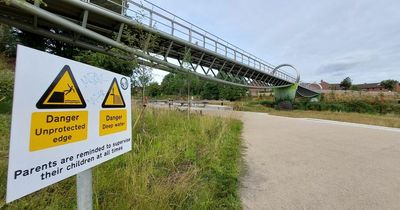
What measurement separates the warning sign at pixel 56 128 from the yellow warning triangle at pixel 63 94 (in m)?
0.05

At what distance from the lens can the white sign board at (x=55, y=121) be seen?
1.17 meters

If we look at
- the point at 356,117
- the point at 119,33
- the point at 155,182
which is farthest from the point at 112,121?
the point at 356,117

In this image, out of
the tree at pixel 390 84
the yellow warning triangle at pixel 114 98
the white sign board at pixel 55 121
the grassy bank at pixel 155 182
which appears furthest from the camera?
the tree at pixel 390 84

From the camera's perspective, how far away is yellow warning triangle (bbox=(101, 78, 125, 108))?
1.90 meters

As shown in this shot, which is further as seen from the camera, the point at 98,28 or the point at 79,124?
the point at 98,28

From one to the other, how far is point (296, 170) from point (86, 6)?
12.6m

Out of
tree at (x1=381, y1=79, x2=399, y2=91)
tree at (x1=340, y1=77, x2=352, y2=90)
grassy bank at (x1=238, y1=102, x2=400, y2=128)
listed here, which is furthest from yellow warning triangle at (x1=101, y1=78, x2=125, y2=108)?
tree at (x1=340, y1=77, x2=352, y2=90)

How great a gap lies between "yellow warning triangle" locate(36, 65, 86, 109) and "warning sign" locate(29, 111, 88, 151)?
0.17ft

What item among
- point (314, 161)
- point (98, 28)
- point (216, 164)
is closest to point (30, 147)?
point (216, 164)

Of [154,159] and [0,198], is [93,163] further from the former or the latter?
[154,159]

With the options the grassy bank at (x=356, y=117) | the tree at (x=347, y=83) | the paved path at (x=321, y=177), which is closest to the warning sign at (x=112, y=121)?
the paved path at (x=321, y=177)

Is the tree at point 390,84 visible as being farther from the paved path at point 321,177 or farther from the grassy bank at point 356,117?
the paved path at point 321,177

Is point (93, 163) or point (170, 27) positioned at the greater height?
point (170, 27)

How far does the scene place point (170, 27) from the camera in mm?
16031
